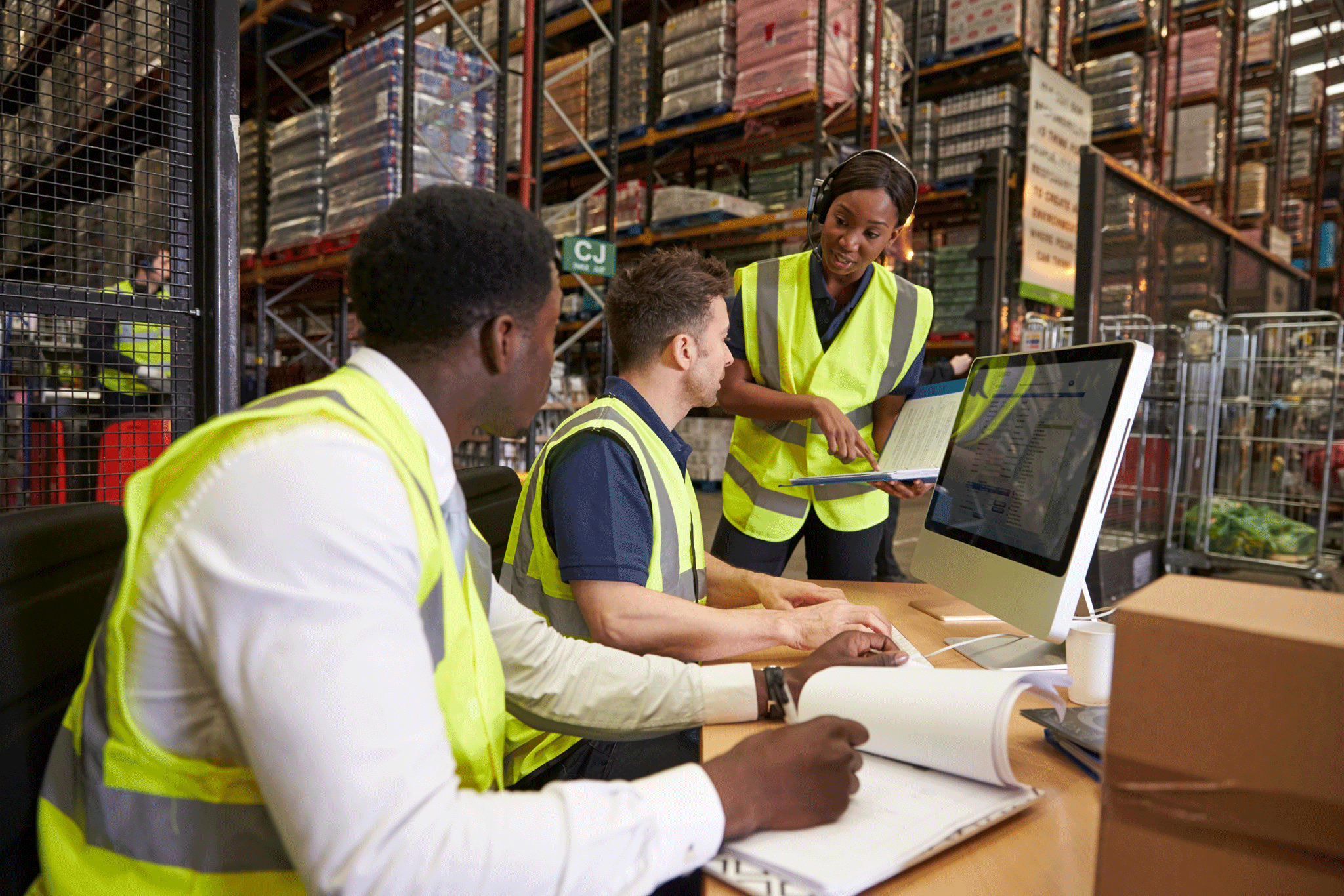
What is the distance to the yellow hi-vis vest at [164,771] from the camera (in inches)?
25.4

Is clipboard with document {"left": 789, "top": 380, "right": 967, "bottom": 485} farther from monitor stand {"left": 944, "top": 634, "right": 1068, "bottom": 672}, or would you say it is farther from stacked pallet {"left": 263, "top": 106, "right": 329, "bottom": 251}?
stacked pallet {"left": 263, "top": 106, "right": 329, "bottom": 251}

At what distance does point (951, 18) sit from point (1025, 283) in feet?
9.23

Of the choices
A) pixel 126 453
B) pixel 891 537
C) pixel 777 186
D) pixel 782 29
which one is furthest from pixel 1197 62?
pixel 126 453

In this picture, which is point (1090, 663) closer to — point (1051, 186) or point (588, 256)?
point (588, 256)

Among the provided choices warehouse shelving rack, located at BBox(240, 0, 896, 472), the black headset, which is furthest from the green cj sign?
the black headset

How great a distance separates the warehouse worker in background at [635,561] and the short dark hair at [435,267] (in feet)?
1.65

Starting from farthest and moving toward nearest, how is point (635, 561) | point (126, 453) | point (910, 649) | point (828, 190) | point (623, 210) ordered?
point (623, 210), point (126, 453), point (828, 190), point (910, 649), point (635, 561)

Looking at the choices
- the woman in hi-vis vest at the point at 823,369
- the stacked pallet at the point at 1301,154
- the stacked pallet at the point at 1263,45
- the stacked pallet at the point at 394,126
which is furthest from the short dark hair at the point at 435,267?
the stacked pallet at the point at 1301,154

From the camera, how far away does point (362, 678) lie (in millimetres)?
576

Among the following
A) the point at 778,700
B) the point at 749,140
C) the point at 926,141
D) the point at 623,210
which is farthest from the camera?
the point at 623,210

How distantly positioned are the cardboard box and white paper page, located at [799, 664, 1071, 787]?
0.90ft

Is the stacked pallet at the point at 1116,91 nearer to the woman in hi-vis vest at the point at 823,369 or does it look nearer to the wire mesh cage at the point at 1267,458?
the wire mesh cage at the point at 1267,458

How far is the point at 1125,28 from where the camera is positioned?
691 cm

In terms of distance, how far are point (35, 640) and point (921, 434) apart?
1670mm
